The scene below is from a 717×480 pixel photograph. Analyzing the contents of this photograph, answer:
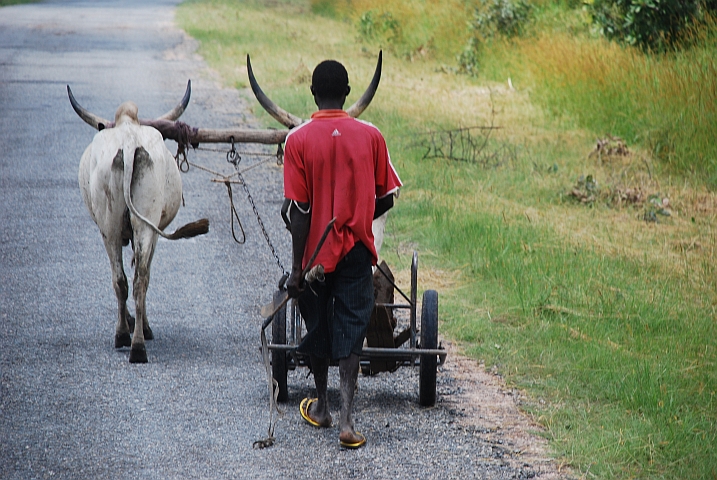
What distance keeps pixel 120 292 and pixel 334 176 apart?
2263 millimetres

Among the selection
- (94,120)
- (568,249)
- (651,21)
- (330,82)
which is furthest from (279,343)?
(651,21)

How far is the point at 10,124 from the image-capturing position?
1373cm

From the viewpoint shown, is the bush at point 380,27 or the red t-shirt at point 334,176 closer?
the red t-shirt at point 334,176

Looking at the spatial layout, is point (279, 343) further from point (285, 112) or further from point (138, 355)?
point (285, 112)

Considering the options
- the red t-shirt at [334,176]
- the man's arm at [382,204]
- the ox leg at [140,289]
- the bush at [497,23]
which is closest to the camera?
the red t-shirt at [334,176]

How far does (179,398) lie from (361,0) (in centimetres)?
2178

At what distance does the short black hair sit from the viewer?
461 centimetres

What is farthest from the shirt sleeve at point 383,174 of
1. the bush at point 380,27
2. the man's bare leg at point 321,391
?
the bush at point 380,27

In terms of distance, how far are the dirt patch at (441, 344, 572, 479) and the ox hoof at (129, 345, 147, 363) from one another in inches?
73.7

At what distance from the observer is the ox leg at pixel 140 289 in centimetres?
586

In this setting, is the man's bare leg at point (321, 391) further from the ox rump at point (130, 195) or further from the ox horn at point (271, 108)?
the ox horn at point (271, 108)

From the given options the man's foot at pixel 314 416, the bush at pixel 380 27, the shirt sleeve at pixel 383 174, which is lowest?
the man's foot at pixel 314 416

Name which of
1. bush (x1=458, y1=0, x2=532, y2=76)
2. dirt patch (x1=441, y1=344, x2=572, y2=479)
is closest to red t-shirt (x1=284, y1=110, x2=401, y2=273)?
dirt patch (x1=441, y1=344, x2=572, y2=479)

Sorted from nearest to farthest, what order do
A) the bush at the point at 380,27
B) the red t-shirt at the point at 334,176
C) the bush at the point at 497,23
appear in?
the red t-shirt at the point at 334,176
the bush at the point at 497,23
the bush at the point at 380,27
